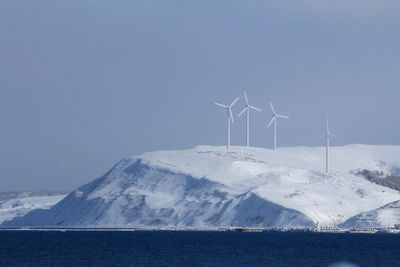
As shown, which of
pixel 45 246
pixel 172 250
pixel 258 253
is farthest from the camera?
pixel 45 246

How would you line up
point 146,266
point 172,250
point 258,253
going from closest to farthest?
point 146,266
point 258,253
point 172,250

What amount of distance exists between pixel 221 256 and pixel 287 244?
42.6 metres

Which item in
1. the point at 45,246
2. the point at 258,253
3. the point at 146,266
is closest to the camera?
the point at 146,266

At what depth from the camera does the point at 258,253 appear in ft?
549

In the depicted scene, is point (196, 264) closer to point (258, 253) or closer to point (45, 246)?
point (258, 253)

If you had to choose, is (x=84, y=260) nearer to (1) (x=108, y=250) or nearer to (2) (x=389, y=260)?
(1) (x=108, y=250)

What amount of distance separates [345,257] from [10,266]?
189 ft

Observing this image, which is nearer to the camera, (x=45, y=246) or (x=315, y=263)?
(x=315, y=263)

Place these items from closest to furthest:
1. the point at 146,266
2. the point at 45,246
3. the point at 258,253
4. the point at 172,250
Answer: the point at 146,266
the point at 258,253
the point at 172,250
the point at 45,246

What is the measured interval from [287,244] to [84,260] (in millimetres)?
59596

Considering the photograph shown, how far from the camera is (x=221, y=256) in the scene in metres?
159

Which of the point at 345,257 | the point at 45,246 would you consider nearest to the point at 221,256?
the point at 345,257

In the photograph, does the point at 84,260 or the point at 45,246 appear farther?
the point at 45,246

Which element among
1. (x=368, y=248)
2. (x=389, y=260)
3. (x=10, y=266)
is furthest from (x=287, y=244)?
(x=10, y=266)
